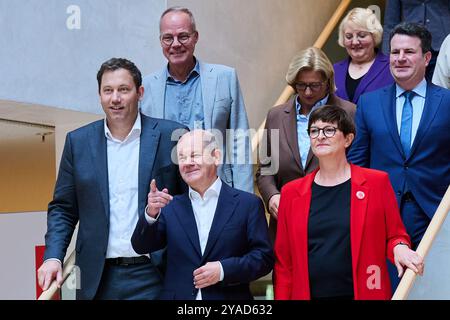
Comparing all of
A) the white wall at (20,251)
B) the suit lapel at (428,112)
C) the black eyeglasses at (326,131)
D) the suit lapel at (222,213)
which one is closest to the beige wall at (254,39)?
the suit lapel at (428,112)

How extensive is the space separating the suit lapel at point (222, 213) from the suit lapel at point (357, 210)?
0.46m

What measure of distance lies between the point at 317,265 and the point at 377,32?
2125 mm

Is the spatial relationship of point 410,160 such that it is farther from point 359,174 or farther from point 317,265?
point 317,265

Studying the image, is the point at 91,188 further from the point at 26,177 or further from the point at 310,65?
the point at 26,177

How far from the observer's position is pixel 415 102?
14.5 ft

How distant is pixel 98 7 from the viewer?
5938 mm

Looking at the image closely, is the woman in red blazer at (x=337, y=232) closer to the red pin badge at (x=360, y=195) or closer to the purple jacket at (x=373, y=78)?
the red pin badge at (x=360, y=195)

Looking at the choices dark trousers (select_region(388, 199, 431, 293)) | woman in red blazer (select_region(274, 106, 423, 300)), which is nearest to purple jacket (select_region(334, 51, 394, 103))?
dark trousers (select_region(388, 199, 431, 293))

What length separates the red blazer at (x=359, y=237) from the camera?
370 centimetres

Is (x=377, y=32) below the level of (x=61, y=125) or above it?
above

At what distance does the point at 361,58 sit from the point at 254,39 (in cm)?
133
